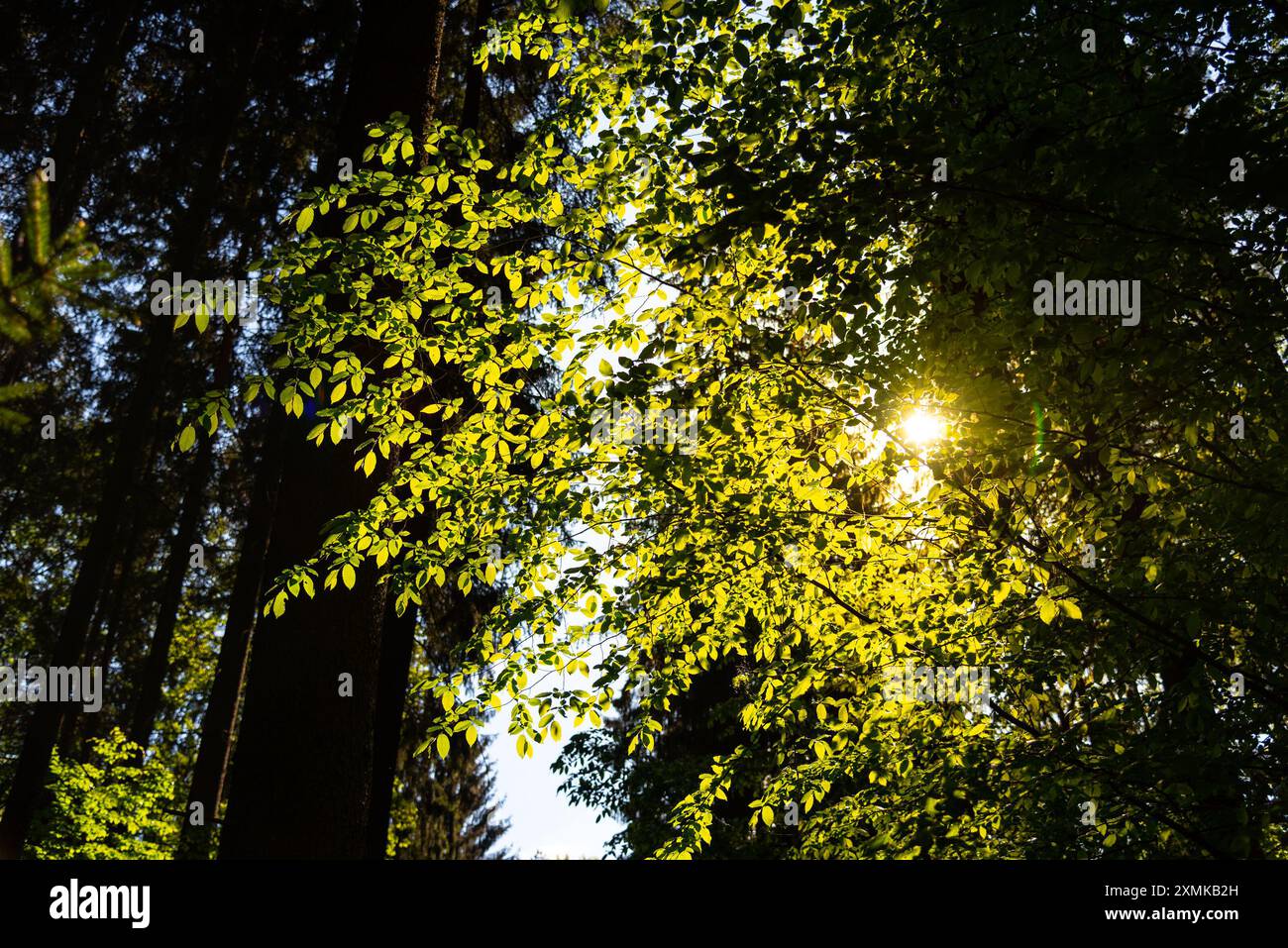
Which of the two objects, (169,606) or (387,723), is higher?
(169,606)

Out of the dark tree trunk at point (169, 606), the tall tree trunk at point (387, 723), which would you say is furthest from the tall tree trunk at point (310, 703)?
the dark tree trunk at point (169, 606)

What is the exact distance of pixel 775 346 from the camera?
4.30 metres

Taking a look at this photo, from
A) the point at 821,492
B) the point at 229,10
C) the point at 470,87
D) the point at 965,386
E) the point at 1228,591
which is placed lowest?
the point at 1228,591

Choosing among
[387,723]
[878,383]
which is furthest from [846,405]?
[387,723]

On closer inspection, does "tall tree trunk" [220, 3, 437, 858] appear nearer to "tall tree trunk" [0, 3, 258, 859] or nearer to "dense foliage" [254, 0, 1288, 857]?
"dense foliage" [254, 0, 1288, 857]

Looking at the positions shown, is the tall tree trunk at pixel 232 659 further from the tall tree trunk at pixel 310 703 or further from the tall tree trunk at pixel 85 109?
the tall tree trunk at pixel 310 703

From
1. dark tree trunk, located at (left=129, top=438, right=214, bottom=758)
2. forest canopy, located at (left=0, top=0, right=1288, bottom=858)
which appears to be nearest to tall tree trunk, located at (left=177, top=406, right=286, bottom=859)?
dark tree trunk, located at (left=129, top=438, right=214, bottom=758)

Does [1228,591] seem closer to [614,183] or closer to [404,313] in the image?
[614,183]

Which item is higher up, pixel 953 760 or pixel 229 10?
pixel 229 10

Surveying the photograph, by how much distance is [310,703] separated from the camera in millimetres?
4949

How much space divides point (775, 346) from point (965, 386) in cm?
110

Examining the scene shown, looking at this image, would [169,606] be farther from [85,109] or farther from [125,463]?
[85,109]
